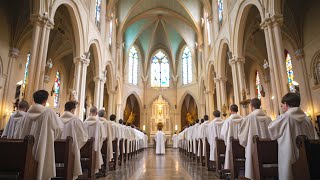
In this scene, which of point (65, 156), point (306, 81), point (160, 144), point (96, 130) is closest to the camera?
point (65, 156)

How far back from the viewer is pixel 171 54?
30047 millimetres

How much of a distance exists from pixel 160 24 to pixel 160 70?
5972 mm

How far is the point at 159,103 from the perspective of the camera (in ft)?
94.0

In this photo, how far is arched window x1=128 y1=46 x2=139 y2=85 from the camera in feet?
93.9

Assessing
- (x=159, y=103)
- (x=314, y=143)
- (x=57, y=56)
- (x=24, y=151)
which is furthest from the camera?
(x=159, y=103)

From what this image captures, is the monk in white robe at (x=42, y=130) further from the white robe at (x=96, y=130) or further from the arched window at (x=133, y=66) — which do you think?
the arched window at (x=133, y=66)

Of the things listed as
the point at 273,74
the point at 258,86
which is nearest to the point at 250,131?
the point at 273,74

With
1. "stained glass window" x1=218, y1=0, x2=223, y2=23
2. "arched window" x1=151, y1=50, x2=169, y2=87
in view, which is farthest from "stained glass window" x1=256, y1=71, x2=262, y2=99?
"arched window" x1=151, y1=50, x2=169, y2=87

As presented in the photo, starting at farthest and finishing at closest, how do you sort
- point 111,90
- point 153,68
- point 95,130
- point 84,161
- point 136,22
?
point 153,68 → point 136,22 → point 111,90 → point 95,130 → point 84,161

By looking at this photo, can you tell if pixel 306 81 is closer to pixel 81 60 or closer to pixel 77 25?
pixel 81 60

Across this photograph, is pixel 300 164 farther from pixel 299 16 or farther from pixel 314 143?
pixel 299 16

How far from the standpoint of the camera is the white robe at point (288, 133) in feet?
10.6

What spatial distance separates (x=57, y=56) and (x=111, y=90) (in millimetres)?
5238

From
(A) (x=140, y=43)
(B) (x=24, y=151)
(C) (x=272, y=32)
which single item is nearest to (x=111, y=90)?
(A) (x=140, y=43)
